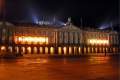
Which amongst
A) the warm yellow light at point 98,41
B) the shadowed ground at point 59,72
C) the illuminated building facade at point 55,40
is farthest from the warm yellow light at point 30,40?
the shadowed ground at point 59,72

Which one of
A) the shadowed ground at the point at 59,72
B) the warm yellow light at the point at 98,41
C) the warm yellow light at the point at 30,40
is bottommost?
the shadowed ground at the point at 59,72

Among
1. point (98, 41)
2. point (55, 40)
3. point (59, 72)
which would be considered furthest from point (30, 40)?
point (59, 72)

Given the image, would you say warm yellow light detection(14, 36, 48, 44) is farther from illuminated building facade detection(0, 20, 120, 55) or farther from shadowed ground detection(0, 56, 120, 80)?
shadowed ground detection(0, 56, 120, 80)

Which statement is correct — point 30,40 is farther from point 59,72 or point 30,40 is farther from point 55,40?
point 59,72

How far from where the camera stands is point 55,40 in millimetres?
70688

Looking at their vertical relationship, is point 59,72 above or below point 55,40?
below

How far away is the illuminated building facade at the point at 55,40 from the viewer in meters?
65.2

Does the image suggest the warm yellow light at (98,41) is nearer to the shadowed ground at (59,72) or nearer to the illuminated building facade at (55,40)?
the illuminated building facade at (55,40)

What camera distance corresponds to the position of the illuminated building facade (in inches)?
2569

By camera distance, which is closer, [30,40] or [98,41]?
[30,40]

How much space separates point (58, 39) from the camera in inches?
2810

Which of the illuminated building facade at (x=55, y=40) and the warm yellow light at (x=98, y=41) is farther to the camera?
the warm yellow light at (x=98, y=41)

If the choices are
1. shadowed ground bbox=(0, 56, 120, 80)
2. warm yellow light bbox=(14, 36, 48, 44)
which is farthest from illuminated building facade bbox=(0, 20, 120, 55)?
shadowed ground bbox=(0, 56, 120, 80)

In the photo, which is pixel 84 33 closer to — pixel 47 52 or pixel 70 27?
pixel 70 27
